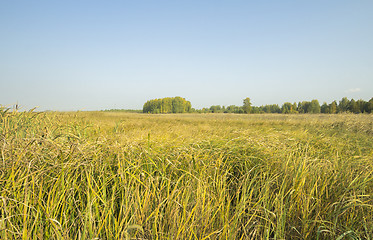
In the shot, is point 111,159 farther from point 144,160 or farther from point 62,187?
point 62,187

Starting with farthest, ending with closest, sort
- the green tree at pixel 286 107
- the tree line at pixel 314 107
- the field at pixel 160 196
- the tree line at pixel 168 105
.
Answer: the tree line at pixel 168 105
the green tree at pixel 286 107
the tree line at pixel 314 107
the field at pixel 160 196

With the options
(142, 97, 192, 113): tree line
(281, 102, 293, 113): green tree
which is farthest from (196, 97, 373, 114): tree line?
(142, 97, 192, 113): tree line

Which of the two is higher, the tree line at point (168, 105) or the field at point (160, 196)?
the tree line at point (168, 105)

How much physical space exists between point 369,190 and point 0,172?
377cm

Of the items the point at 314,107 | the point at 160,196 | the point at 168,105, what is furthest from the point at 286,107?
the point at 160,196

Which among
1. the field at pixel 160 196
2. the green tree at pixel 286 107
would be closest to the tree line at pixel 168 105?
the green tree at pixel 286 107

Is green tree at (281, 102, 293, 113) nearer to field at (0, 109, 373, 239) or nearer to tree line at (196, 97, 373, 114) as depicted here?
tree line at (196, 97, 373, 114)

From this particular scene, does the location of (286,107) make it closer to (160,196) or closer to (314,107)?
(314,107)

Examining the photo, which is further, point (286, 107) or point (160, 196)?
point (286, 107)

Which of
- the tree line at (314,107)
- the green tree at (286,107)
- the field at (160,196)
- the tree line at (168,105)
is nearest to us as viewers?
the field at (160,196)

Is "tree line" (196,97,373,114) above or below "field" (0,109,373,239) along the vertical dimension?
above

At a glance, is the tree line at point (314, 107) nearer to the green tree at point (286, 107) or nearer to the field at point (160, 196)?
the green tree at point (286, 107)

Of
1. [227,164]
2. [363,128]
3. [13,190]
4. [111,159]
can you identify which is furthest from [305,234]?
[363,128]

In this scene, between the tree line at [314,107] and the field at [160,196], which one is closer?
the field at [160,196]
